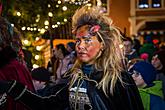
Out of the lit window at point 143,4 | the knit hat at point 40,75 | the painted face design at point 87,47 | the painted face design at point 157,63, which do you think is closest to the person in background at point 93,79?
the painted face design at point 87,47

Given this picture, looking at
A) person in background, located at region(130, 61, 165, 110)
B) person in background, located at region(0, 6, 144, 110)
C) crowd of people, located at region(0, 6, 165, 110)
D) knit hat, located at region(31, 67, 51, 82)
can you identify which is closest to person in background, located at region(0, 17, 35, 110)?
crowd of people, located at region(0, 6, 165, 110)

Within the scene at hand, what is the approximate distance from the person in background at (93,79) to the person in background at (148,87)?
0.91 metres

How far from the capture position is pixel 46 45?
1261 cm

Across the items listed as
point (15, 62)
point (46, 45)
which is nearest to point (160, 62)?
point (15, 62)

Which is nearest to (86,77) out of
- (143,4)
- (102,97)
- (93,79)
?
(93,79)

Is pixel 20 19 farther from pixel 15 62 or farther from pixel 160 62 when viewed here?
pixel 15 62

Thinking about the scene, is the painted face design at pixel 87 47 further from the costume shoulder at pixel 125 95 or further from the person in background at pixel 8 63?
the person in background at pixel 8 63

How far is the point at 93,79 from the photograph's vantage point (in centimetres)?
354

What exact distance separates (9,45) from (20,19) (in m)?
6.73

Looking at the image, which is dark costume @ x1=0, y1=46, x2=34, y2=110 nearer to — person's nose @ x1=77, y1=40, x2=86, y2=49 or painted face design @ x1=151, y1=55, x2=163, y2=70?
person's nose @ x1=77, y1=40, x2=86, y2=49

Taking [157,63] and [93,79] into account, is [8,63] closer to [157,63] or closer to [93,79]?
[93,79]

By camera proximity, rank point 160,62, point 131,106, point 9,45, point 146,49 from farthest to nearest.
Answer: point 146,49 < point 160,62 < point 9,45 < point 131,106

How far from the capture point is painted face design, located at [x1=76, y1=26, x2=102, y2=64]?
355cm

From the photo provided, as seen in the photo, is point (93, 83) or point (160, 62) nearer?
point (93, 83)
